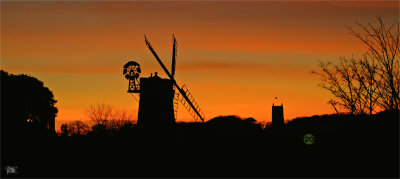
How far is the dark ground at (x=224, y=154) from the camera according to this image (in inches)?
1280

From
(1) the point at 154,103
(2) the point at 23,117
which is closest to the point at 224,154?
(1) the point at 154,103

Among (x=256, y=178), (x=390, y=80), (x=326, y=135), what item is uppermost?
(x=390, y=80)

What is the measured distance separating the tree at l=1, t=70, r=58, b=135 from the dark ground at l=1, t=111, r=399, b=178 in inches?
286

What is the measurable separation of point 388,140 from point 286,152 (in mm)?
7400

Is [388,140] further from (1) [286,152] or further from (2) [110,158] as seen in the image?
(2) [110,158]

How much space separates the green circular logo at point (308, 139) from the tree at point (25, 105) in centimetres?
2565

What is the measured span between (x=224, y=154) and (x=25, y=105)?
28829 mm

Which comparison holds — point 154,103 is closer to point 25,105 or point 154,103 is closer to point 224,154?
point 224,154

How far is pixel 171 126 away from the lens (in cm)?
4625

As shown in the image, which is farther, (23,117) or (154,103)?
(23,117)

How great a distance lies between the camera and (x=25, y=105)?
58844 millimetres

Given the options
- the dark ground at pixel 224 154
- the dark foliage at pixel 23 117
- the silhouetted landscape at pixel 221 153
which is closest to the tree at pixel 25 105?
the dark foliage at pixel 23 117

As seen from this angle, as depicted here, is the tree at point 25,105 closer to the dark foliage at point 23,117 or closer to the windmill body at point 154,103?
the dark foliage at point 23,117

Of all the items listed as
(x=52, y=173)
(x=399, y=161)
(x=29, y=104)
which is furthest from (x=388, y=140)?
(x=29, y=104)
